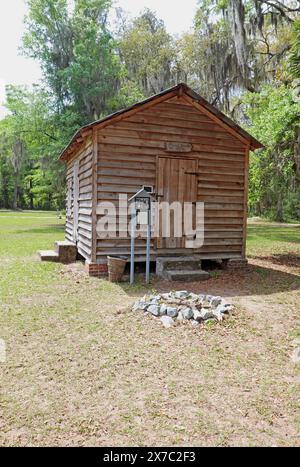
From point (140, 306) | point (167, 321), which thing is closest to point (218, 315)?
point (167, 321)

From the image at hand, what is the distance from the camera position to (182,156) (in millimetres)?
9031

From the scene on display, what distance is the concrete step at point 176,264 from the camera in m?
8.52

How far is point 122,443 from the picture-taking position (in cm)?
263

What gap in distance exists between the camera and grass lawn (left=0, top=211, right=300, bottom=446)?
9.12 ft

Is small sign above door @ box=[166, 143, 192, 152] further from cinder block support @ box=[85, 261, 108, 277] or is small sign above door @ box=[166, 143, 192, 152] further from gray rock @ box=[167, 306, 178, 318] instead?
gray rock @ box=[167, 306, 178, 318]

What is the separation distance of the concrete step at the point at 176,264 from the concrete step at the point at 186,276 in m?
0.20

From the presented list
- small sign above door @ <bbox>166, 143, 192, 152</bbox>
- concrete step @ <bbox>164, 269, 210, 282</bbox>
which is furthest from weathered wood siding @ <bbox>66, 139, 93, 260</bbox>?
concrete step @ <bbox>164, 269, 210, 282</bbox>

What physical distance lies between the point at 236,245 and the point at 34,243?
28.0 ft

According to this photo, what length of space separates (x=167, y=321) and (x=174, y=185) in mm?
4566

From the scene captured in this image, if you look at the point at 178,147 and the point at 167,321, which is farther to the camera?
the point at 178,147

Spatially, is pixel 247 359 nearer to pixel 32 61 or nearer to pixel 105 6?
pixel 32 61

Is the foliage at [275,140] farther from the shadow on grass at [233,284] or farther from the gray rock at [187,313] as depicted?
the gray rock at [187,313]

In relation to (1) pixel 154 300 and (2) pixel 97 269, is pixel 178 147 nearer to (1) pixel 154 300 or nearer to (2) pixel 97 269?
(2) pixel 97 269

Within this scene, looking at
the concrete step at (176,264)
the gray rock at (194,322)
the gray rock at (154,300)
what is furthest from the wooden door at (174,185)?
the gray rock at (194,322)
